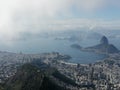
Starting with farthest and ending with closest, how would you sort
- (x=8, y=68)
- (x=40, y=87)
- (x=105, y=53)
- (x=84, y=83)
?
(x=105, y=53)
(x=8, y=68)
(x=84, y=83)
(x=40, y=87)

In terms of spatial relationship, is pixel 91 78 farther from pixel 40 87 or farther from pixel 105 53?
pixel 105 53

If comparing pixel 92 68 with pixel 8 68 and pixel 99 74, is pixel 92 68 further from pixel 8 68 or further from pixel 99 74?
pixel 8 68

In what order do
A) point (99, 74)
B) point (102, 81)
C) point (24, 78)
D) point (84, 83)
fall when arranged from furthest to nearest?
point (99, 74), point (102, 81), point (84, 83), point (24, 78)

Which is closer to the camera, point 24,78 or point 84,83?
point 24,78

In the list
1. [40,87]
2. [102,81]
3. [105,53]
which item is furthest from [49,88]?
[105,53]

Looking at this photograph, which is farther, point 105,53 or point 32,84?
point 105,53

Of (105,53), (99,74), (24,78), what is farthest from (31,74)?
(105,53)

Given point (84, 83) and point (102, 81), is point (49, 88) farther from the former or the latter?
point (102, 81)

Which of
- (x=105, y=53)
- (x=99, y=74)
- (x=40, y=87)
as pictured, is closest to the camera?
(x=40, y=87)

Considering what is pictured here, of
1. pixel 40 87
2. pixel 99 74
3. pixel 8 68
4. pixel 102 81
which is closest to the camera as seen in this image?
pixel 40 87
